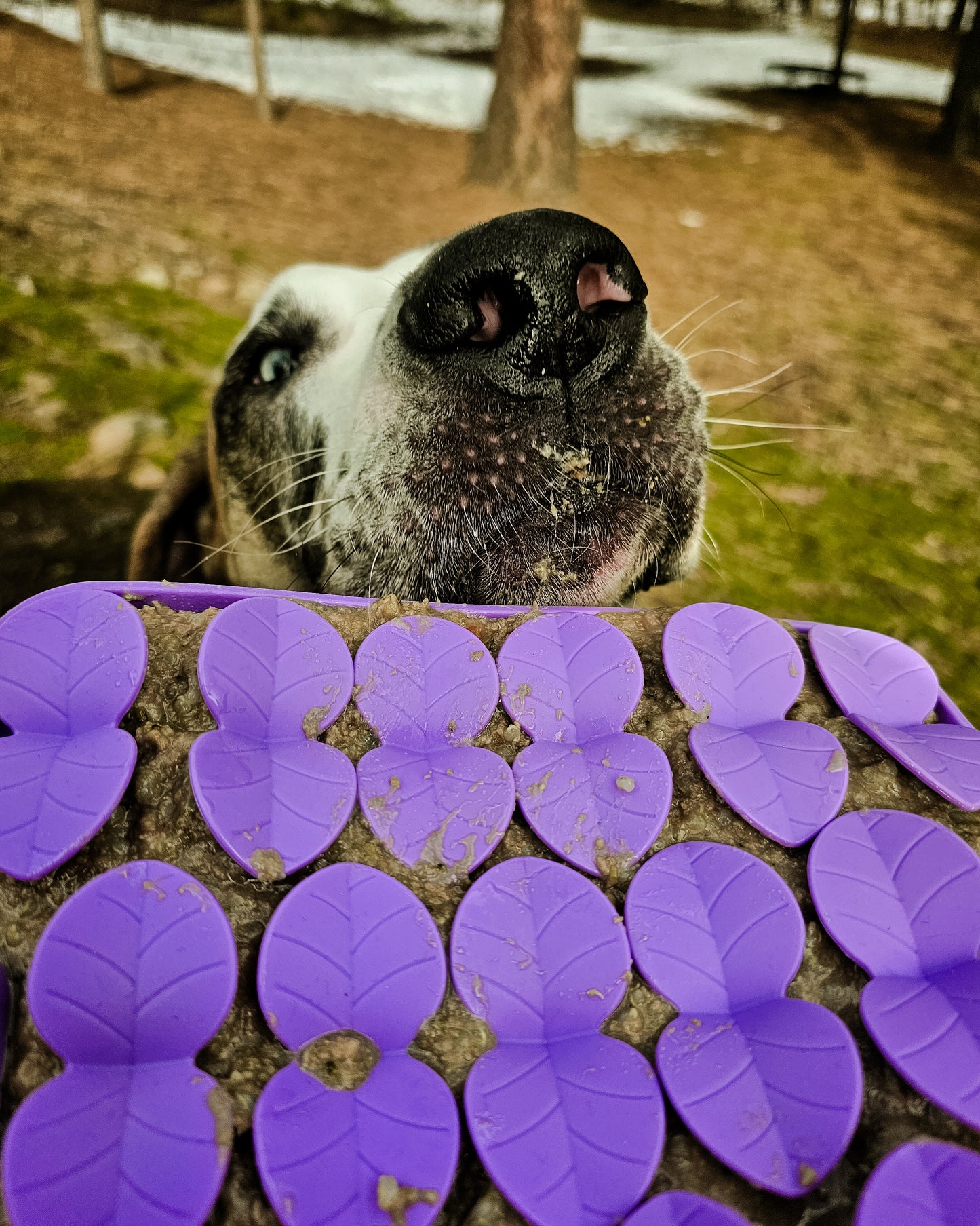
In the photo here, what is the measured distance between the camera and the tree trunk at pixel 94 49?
3.30 m

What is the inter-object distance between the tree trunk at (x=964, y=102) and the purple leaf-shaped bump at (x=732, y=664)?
3.43 metres

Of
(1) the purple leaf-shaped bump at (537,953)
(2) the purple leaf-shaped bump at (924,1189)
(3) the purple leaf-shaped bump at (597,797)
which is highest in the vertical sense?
(3) the purple leaf-shaped bump at (597,797)

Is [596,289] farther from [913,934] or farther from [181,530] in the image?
[181,530]

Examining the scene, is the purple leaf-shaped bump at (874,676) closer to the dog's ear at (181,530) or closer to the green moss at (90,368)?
the dog's ear at (181,530)

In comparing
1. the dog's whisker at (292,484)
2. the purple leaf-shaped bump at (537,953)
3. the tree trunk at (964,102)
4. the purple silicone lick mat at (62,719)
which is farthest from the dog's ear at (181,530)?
the tree trunk at (964,102)

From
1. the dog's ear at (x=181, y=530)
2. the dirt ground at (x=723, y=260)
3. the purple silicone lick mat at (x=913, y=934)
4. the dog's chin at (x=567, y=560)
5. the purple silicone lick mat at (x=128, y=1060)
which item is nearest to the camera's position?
the purple silicone lick mat at (x=128, y=1060)

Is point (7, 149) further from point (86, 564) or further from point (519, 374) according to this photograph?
point (519, 374)

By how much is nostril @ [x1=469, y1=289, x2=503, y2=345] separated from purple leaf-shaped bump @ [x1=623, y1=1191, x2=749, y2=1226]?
111 centimetres

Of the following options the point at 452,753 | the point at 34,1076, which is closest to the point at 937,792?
the point at 452,753

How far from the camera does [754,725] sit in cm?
114

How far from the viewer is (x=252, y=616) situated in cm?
111

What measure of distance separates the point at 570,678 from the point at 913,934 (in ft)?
1.71

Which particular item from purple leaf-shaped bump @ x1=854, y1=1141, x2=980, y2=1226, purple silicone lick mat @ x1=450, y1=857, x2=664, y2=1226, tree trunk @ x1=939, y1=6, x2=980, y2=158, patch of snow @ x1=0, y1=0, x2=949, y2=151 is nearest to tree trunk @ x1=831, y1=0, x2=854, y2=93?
patch of snow @ x1=0, y1=0, x2=949, y2=151

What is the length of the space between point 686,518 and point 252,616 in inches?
33.2
